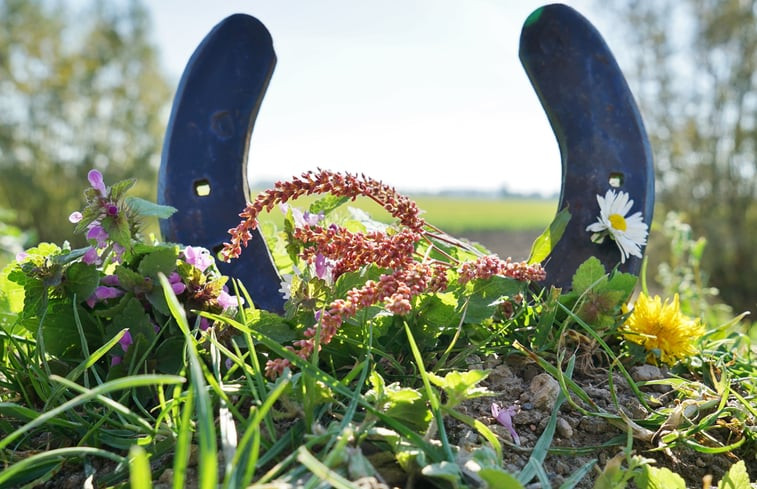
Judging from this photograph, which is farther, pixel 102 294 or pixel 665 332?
pixel 665 332

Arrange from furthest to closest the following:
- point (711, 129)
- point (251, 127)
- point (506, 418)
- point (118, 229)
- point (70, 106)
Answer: point (70, 106) < point (711, 129) < point (251, 127) < point (118, 229) < point (506, 418)

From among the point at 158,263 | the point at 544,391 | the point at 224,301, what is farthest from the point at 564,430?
the point at 158,263

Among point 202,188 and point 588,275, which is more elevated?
point 202,188

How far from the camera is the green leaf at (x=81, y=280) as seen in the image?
1.02 meters

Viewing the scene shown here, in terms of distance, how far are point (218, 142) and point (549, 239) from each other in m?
0.77

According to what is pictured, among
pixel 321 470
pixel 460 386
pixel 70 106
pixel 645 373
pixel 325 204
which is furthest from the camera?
pixel 70 106

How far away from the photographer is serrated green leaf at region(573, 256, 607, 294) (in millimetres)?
1166

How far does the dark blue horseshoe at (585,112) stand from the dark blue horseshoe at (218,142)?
68 centimetres

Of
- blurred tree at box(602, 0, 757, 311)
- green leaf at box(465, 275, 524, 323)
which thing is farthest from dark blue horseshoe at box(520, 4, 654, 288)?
blurred tree at box(602, 0, 757, 311)

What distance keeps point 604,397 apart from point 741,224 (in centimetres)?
1028

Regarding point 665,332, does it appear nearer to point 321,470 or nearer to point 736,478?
point 736,478

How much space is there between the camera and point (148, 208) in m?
1.02

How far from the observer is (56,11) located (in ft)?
48.0

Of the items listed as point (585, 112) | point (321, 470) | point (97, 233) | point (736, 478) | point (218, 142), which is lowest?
point (736, 478)
